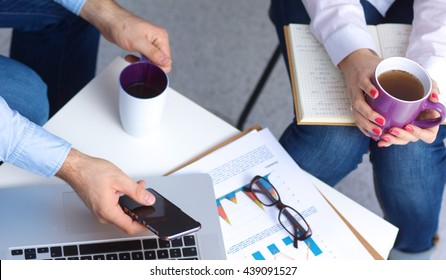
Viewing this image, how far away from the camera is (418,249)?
138 cm

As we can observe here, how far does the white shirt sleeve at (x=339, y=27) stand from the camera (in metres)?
1.07

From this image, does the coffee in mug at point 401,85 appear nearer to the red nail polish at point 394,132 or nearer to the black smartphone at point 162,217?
the red nail polish at point 394,132

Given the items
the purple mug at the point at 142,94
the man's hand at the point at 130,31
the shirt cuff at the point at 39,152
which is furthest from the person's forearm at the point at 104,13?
the shirt cuff at the point at 39,152

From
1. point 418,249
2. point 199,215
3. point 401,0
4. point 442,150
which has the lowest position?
point 418,249

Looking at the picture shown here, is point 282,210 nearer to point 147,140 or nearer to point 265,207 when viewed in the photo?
point 265,207

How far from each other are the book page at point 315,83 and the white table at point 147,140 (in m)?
0.12

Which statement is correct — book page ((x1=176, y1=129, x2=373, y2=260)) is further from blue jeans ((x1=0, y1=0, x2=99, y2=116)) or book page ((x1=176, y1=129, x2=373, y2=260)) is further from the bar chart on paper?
blue jeans ((x1=0, y1=0, x2=99, y2=116))

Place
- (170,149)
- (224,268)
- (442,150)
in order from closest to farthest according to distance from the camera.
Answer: (224,268)
(170,149)
(442,150)

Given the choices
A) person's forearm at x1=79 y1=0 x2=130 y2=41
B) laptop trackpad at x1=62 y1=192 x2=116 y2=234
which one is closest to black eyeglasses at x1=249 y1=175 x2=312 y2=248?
laptop trackpad at x1=62 y1=192 x2=116 y2=234

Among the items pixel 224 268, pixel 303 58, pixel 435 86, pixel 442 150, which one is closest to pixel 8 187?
pixel 224 268

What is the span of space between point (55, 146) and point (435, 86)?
614mm

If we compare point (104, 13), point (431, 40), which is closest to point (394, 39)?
point (431, 40)

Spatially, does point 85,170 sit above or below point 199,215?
above

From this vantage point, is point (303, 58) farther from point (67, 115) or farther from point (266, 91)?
point (266, 91)
